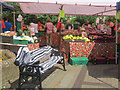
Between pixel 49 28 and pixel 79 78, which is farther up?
pixel 49 28

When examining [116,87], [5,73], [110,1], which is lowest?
[116,87]

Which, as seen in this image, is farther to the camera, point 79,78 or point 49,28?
point 49,28

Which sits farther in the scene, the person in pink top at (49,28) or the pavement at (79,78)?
the person in pink top at (49,28)

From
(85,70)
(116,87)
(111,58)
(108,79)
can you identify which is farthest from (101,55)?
(116,87)

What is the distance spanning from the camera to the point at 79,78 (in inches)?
186

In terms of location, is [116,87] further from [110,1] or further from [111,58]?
[110,1]

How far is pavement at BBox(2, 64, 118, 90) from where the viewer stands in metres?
4.11

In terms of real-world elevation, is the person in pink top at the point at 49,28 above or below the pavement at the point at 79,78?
above

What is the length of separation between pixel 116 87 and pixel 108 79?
0.64 metres

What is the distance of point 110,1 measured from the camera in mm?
5688

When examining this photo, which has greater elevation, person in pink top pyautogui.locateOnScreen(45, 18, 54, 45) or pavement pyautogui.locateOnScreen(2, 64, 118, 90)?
person in pink top pyautogui.locateOnScreen(45, 18, 54, 45)

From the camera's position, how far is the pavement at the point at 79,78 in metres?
4.11

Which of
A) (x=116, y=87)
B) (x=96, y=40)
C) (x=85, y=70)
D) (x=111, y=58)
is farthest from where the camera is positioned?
(x=96, y=40)

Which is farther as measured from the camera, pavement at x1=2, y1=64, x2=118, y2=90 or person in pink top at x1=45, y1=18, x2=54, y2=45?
person in pink top at x1=45, y1=18, x2=54, y2=45
